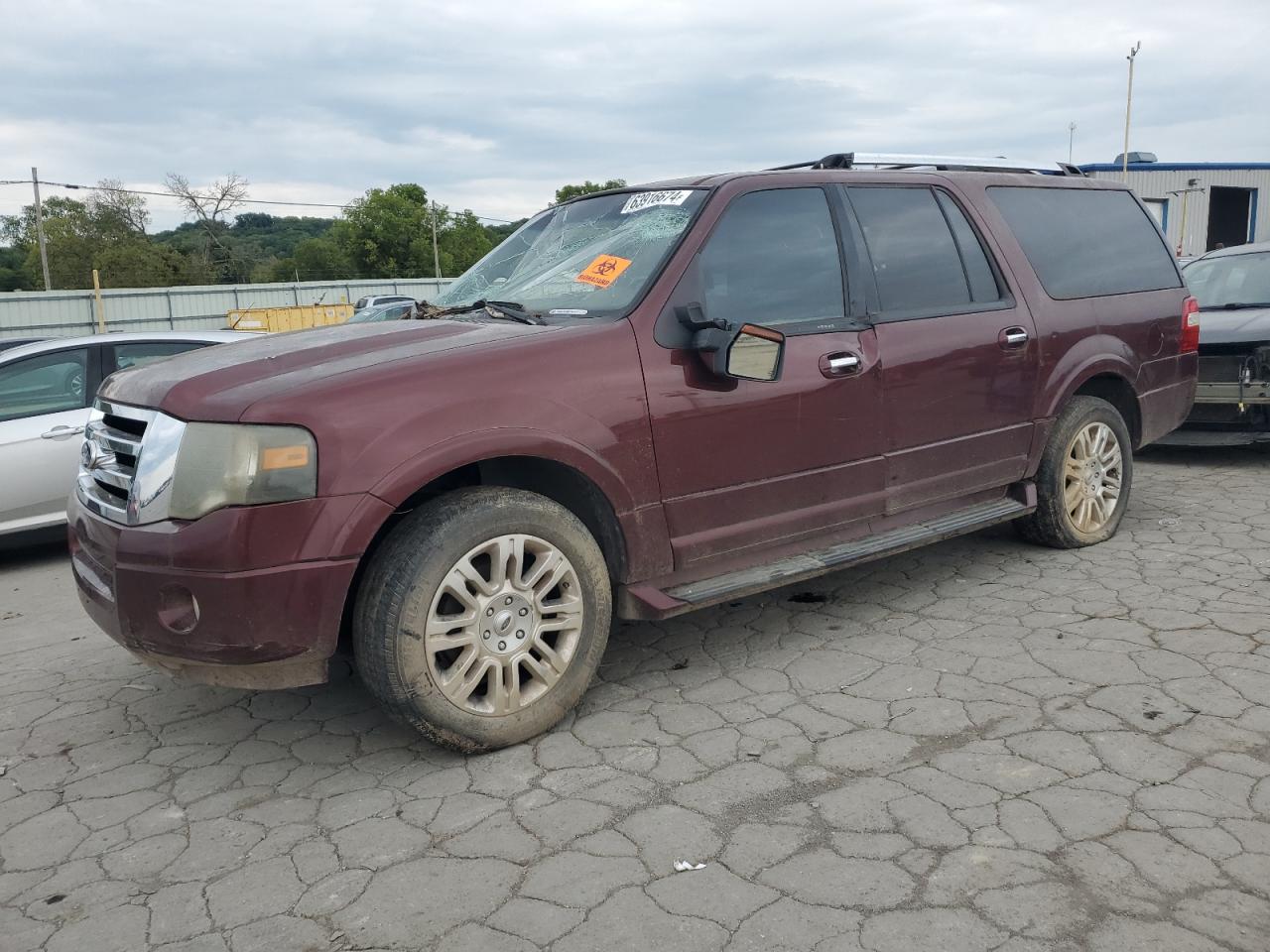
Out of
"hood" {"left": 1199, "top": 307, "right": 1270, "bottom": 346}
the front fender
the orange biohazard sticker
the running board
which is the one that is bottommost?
the running board

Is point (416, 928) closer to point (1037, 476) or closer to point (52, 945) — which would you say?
point (52, 945)

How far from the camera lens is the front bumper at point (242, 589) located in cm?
296

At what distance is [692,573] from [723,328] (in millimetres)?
888

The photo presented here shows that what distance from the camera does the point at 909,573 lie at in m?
5.24

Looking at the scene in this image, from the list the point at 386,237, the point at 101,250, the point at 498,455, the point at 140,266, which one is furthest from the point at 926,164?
the point at 386,237

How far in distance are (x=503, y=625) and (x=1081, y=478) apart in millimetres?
3377

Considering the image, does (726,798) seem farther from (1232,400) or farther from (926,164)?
(1232,400)

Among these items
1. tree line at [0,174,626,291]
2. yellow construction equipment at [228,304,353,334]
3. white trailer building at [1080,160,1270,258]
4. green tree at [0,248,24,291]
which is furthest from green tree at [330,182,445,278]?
white trailer building at [1080,160,1270,258]

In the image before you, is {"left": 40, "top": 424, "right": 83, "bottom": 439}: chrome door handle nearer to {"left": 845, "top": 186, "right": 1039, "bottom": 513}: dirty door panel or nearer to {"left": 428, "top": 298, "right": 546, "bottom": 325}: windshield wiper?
{"left": 428, "top": 298, "right": 546, "bottom": 325}: windshield wiper

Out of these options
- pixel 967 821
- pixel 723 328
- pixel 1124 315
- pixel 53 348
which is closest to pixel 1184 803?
pixel 967 821

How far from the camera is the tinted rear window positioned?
5.08 metres

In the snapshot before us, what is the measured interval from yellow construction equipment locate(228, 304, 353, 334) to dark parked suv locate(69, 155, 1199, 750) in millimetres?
32154

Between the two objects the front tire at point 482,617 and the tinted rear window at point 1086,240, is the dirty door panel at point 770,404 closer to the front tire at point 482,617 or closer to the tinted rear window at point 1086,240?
the front tire at point 482,617

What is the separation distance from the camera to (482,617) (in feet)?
10.6
